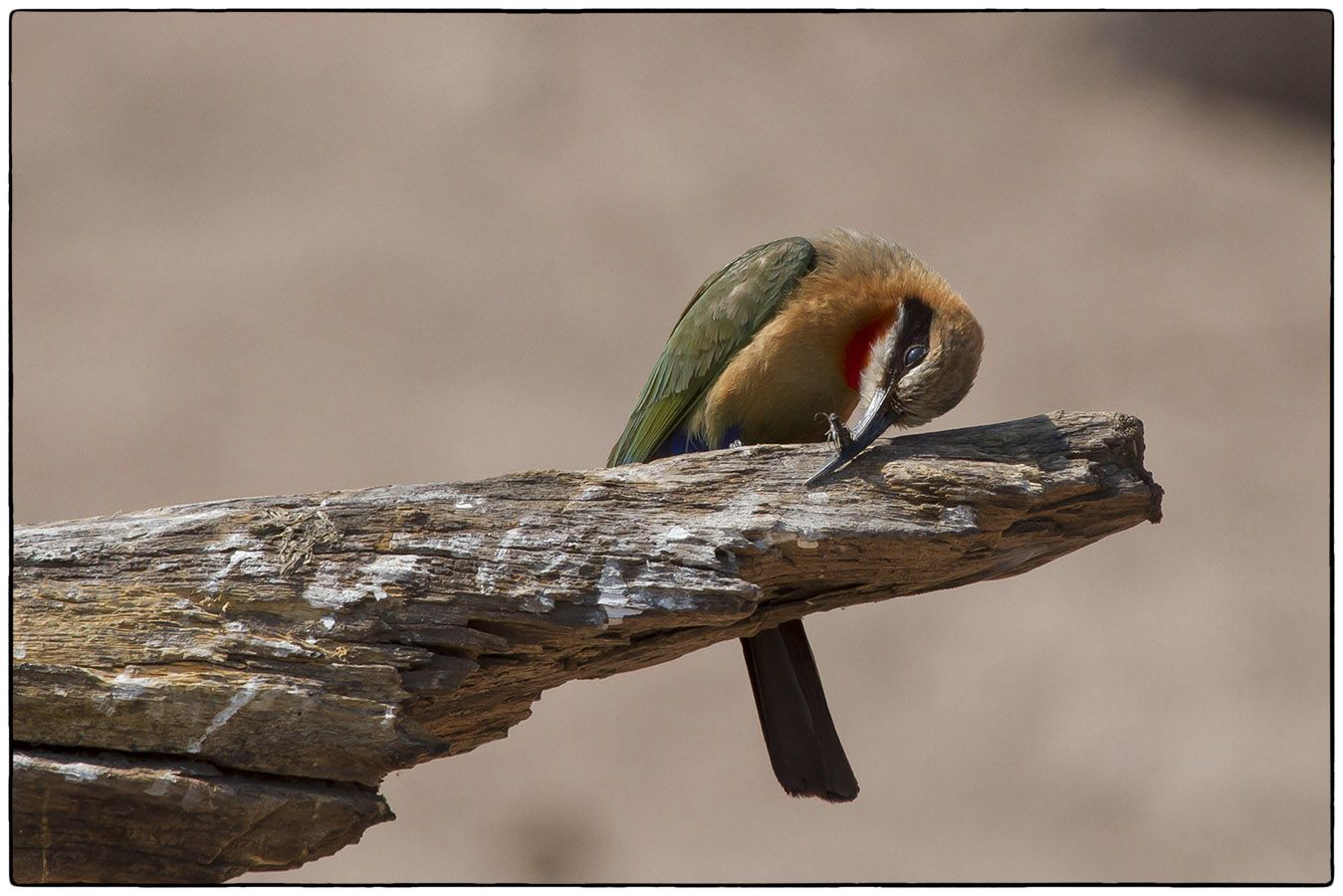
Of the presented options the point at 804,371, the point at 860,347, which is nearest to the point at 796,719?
the point at 804,371

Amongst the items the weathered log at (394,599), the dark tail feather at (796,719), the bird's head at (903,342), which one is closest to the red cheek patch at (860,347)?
the bird's head at (903,342)

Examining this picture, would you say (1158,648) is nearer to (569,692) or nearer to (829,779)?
(569,692)

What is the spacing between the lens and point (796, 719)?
4277mm

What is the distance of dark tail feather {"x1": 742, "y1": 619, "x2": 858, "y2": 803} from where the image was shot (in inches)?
167

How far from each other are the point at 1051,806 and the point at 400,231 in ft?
31.4

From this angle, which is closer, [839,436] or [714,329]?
[839,436]

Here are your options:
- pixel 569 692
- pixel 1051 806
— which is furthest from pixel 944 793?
pixel 569 692

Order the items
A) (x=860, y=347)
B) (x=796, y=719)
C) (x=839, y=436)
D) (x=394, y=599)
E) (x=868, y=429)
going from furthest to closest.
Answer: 1. (x=860, y=347)
2. (x=796, y=719)
3. (x=868, y=429)
4. (x=839, y=436)
5. (x=394, y=599)

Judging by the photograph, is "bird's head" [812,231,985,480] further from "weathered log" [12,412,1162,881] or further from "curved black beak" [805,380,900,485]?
"weathered log" [12,412,1162,881]

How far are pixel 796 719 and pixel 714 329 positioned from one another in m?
1.57

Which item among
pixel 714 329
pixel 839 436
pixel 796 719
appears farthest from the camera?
pixel 714 329

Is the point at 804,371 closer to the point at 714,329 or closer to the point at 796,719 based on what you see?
the point at 714,329

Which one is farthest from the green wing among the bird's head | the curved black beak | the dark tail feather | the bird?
the dark tail feather

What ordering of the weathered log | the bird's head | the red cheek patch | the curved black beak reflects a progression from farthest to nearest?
the red cheek patch, the bird's head, the curved black beak, the weathered log
